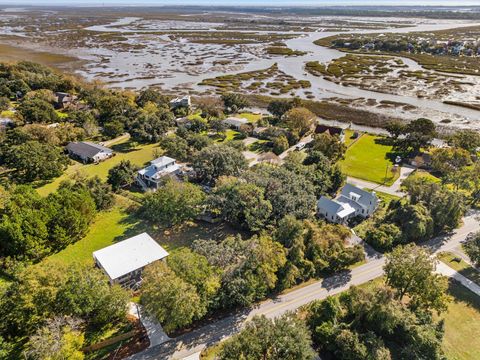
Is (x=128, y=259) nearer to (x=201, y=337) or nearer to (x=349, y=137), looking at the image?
(x=201, y=337)

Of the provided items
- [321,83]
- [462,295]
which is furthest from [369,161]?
[321,83]

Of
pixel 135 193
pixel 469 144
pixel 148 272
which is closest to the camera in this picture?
pixel 148 272

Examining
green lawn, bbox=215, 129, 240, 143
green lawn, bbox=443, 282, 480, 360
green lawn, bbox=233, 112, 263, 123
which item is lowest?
green lawn, bbox=443, 282, 480, 360

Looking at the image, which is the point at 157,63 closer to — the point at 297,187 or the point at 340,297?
the point at 297,187

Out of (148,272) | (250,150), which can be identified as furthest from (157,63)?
(148,272)

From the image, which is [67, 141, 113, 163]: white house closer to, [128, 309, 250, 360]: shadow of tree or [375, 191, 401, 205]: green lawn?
[128, 309, 250, 360]: shadow of tree

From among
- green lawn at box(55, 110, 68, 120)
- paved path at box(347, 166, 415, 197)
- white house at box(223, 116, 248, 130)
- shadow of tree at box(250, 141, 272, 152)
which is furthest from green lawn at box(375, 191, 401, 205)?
green lawn at box(55, 110, 68, 120)

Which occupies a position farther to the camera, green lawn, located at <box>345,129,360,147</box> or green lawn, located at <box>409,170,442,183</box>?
green lawn, located at <box>345,129,360,147</box>
